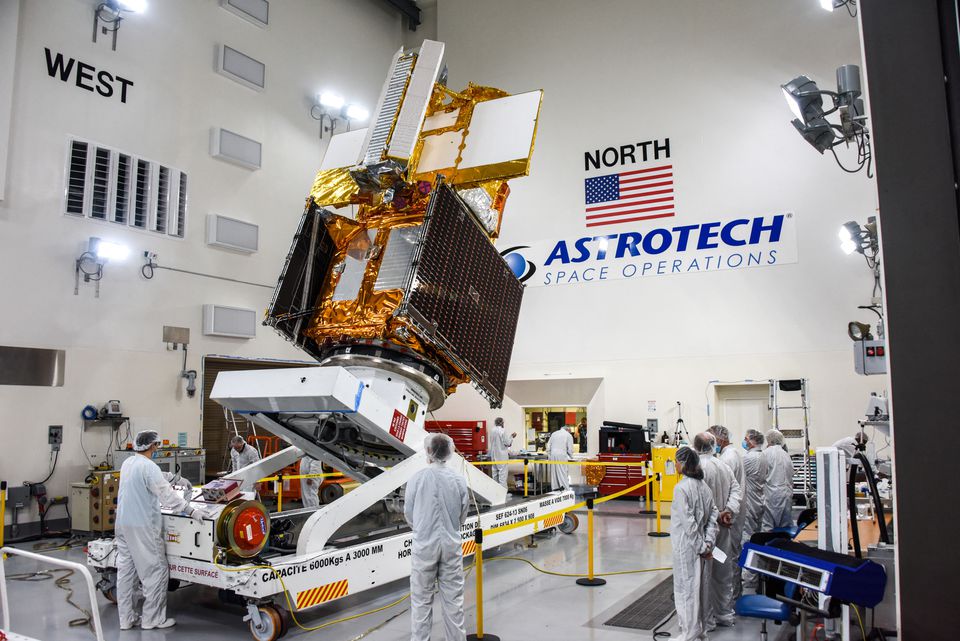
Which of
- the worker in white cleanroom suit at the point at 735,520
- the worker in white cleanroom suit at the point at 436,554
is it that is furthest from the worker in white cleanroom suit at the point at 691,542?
the worker in white cleanroom suit at the point at 436,554

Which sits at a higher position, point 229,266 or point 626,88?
point 626,88

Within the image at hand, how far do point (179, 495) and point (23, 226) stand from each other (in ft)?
24.2

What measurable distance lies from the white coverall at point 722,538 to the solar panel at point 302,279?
4.30 metres

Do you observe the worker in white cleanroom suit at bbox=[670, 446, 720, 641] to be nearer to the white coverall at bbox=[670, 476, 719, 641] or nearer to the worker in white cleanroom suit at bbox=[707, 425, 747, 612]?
the white coverall at bbox=[670, 476, 719, 641]

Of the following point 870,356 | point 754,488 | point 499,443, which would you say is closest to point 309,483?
point 499,443

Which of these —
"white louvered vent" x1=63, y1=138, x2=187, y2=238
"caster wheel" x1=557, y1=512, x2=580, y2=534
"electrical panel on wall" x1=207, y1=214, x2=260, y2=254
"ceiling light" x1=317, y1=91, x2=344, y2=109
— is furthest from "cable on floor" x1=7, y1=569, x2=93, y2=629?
"ceiling light" x1=317, y1=91, x2=344, y2=109

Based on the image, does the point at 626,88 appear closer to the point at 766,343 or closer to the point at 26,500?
the point at 766,343

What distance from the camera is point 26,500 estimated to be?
10.5 m

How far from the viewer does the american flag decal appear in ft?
51.4

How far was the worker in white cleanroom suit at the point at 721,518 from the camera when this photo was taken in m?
5.70

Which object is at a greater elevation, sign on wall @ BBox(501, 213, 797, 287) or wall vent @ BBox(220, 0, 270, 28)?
wall vent @ BBox(220, 0, 270, 28)

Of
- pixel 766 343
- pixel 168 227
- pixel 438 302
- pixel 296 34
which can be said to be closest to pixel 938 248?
pixel 438 302

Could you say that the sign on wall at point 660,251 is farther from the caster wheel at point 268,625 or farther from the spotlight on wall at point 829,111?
the caster wheel at point 268,625

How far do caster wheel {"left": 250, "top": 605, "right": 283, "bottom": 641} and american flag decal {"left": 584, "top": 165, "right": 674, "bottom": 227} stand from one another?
1257 cm
